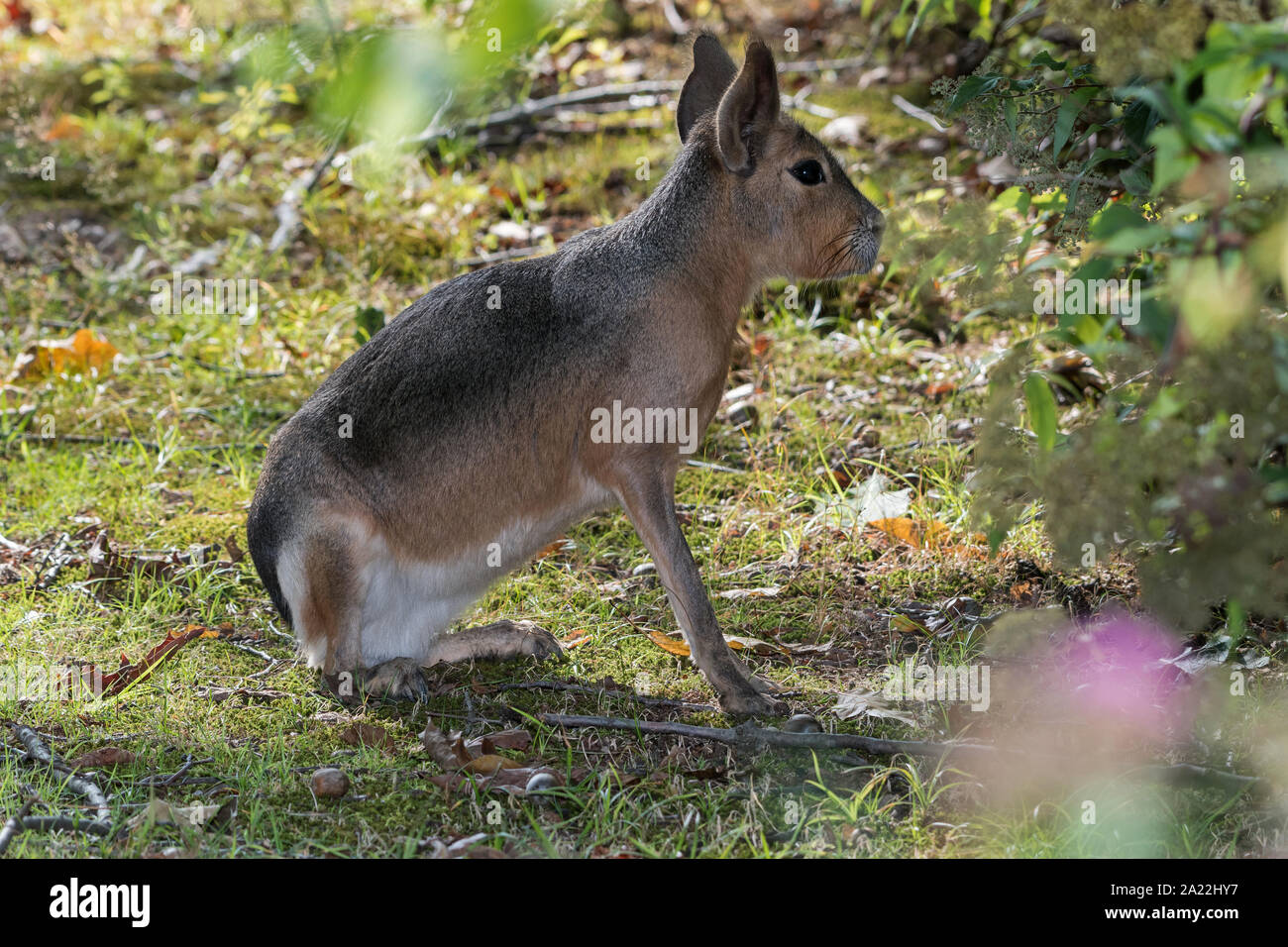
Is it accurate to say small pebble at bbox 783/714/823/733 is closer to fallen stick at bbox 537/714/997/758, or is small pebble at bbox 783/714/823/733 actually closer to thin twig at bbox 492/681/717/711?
fallen stick at bbox 537/714/997/758

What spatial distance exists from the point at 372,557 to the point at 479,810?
1056 millimetres

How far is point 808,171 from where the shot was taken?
13.1 feet

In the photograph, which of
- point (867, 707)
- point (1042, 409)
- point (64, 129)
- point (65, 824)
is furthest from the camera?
point (64, 129)

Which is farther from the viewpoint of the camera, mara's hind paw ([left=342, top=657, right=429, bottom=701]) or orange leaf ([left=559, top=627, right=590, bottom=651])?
orange leaf ([left=559, top=627, right=590, bottom=651])

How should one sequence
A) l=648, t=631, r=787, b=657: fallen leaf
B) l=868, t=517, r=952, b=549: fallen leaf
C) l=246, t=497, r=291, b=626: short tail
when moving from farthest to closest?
l=868, t=517, r=952, b=549: fallen leaf < l=648, t=631, r=787, b=657: fallen leaf < l=246, t=497, r=291, b=626: short tail

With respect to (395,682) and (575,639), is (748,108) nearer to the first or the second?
(575,639)

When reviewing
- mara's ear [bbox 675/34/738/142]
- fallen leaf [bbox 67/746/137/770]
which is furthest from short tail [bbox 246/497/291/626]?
mara's ear [bbox 675/34/738/142]

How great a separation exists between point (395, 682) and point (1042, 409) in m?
2.04

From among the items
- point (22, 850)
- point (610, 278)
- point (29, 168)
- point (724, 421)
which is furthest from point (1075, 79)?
point (29, 168)

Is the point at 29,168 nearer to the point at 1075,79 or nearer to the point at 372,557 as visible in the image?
the point at 372,557

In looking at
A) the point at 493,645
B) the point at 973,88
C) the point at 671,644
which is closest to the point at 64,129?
the point at 493,645

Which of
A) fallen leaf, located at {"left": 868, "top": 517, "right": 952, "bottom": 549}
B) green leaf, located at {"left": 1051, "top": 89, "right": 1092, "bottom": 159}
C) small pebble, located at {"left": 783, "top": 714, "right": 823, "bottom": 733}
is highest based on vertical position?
green leaf, located at {"left": 1051, "top": 89, "right": 1092, "bottom": 159}

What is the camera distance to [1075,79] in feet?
12.0

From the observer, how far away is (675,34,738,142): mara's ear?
13.9 feet
